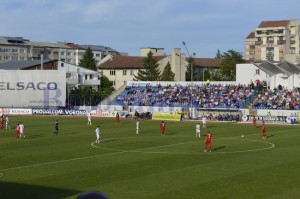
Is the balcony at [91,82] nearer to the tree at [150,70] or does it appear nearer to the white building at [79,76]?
the white building at [79,76]

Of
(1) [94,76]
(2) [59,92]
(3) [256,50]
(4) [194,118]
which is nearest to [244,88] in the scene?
(4) [194,118]

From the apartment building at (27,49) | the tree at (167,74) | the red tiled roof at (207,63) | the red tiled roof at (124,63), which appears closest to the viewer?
the tree at (167,74)

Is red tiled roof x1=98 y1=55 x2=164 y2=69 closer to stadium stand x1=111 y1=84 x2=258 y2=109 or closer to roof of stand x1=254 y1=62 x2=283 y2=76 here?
stadium stand x1=111 y1=84 x2=258 y2=109

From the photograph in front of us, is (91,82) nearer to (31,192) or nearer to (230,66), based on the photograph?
(230,66)

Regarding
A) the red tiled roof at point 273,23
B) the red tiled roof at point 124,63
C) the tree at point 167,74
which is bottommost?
the tree at point 167,74

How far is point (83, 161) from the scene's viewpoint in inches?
1230

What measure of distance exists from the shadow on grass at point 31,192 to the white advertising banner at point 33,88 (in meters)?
67.7

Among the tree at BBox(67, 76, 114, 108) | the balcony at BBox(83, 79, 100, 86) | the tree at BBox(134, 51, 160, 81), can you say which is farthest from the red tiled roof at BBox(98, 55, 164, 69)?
the tree at BBox(67, 76, 114, 108)

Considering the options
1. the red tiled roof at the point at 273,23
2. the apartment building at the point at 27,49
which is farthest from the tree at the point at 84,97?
the red tiled roof at the point at 273,23

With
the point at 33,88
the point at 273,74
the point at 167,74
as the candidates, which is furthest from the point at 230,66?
the point at 33,88

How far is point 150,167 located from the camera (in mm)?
28672

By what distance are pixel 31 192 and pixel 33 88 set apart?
71.1m

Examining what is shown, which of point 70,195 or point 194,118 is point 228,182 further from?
point 194,118

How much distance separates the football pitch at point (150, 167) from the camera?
21.9 metres
